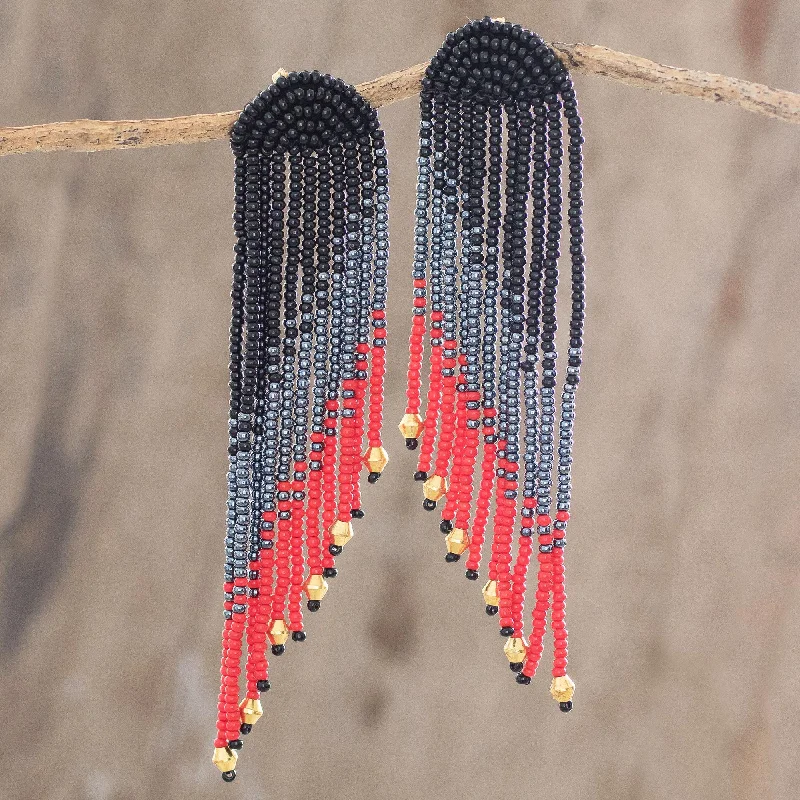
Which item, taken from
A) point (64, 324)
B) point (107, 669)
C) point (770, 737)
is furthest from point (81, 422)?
point (770, 737)

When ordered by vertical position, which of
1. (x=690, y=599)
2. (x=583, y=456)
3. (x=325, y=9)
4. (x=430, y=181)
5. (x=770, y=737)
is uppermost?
(x=325, y=9)

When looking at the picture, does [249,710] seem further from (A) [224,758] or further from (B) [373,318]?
(B) [373,318]

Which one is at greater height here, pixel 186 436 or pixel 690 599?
pixel 186 436

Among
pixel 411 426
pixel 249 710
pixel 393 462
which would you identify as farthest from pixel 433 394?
pixel 249 710

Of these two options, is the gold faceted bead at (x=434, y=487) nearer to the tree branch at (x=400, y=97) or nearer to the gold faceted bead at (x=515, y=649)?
the gold faceted bead at (x=515, y=649)

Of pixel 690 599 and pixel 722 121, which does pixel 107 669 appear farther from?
pixel 722 121

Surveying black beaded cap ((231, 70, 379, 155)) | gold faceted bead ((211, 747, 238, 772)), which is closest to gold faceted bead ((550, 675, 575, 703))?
gold faceted bead ((211, 747, 238, 772))

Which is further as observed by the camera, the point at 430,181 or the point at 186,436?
the point at 186,436

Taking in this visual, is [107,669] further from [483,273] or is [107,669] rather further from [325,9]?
[325,9]
